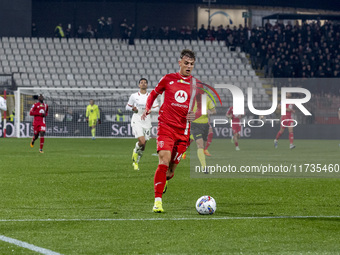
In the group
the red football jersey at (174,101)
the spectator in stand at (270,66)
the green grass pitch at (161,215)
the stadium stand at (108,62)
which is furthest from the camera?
the spectator in stand at (270,66)

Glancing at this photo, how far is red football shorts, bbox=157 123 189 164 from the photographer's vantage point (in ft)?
29.5

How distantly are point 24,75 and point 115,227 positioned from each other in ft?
98.8

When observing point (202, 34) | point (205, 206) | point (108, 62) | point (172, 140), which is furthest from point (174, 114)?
point (202, 34)

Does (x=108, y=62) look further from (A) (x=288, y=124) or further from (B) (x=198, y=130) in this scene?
(B) (x=198, y=130)

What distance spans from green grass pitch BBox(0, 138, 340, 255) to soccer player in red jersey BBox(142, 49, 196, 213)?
0.71 m

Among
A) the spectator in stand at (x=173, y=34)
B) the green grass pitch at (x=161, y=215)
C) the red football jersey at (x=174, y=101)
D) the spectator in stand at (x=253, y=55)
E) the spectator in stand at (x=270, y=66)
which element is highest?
the spectator in stand at (x=173, y=34)

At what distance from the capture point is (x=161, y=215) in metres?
8.41

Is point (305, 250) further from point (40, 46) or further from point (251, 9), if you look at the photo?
point (251, 9)

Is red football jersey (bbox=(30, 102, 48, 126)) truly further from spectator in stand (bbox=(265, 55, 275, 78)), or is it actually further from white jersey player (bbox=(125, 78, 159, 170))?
spectator in stand (bbox=(265, 55, 275, 78))

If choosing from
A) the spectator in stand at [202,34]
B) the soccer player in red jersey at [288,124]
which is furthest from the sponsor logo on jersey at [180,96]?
the spectator in stand at [202,34]

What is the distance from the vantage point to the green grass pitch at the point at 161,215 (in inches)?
252

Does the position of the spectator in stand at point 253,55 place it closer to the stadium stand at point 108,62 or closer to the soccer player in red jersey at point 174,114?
the stadium stand at point 108,62

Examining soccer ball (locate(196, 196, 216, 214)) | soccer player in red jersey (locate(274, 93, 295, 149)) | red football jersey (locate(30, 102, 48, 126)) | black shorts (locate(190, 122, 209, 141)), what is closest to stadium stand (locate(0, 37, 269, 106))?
soccer player in red jersey (locate(274, 93, 295, 149))

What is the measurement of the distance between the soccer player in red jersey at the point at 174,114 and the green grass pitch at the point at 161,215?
0.71m
